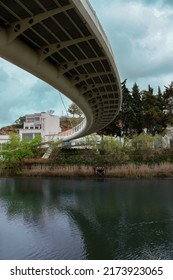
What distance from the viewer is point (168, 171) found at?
3541cm

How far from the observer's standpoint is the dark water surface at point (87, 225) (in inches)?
416

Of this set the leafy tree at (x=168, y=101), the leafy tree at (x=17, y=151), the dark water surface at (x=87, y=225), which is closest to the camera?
the dark water surface at (x=87, y=225)

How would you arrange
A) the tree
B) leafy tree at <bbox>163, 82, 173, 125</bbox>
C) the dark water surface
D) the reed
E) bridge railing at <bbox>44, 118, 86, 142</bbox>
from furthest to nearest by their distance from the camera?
1. the tree
2. leafy tree at <bbox>163, 82, 173, 125</bbox>
3. bridge railing at <bbox>44, 118, 86, 142</bbox>
4. the reed
5. the dark water surface

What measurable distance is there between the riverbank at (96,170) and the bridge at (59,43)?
18266 mm

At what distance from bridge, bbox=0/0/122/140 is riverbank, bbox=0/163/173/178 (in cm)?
1827

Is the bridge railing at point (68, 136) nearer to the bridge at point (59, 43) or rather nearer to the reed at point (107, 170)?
the reed at point (107, 170)

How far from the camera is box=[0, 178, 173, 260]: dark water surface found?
416 inches

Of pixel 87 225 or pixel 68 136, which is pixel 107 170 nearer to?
pixel 68 136

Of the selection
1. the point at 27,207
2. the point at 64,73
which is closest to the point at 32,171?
the point at 27,207

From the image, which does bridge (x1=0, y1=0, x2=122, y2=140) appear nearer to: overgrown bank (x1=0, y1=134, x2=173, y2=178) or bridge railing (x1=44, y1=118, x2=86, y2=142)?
overgrown bank (x1=0, y1=134, x2=173, y2=178)

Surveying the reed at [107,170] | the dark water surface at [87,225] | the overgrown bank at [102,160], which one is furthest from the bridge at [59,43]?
the overgrown bank at [102,160]

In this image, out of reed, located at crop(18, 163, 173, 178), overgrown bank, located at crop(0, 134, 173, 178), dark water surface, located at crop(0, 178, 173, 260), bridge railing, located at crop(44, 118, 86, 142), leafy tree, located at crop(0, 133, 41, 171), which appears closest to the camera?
dark water surface, located at crop(0, 178, 173, 260)

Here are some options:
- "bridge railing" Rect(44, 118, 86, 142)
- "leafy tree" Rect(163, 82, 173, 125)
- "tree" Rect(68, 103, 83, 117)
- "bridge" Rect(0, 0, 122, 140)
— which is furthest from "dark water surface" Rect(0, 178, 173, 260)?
"tree" Rect(68, 103, 83, 117)

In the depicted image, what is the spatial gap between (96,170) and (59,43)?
26064mm
